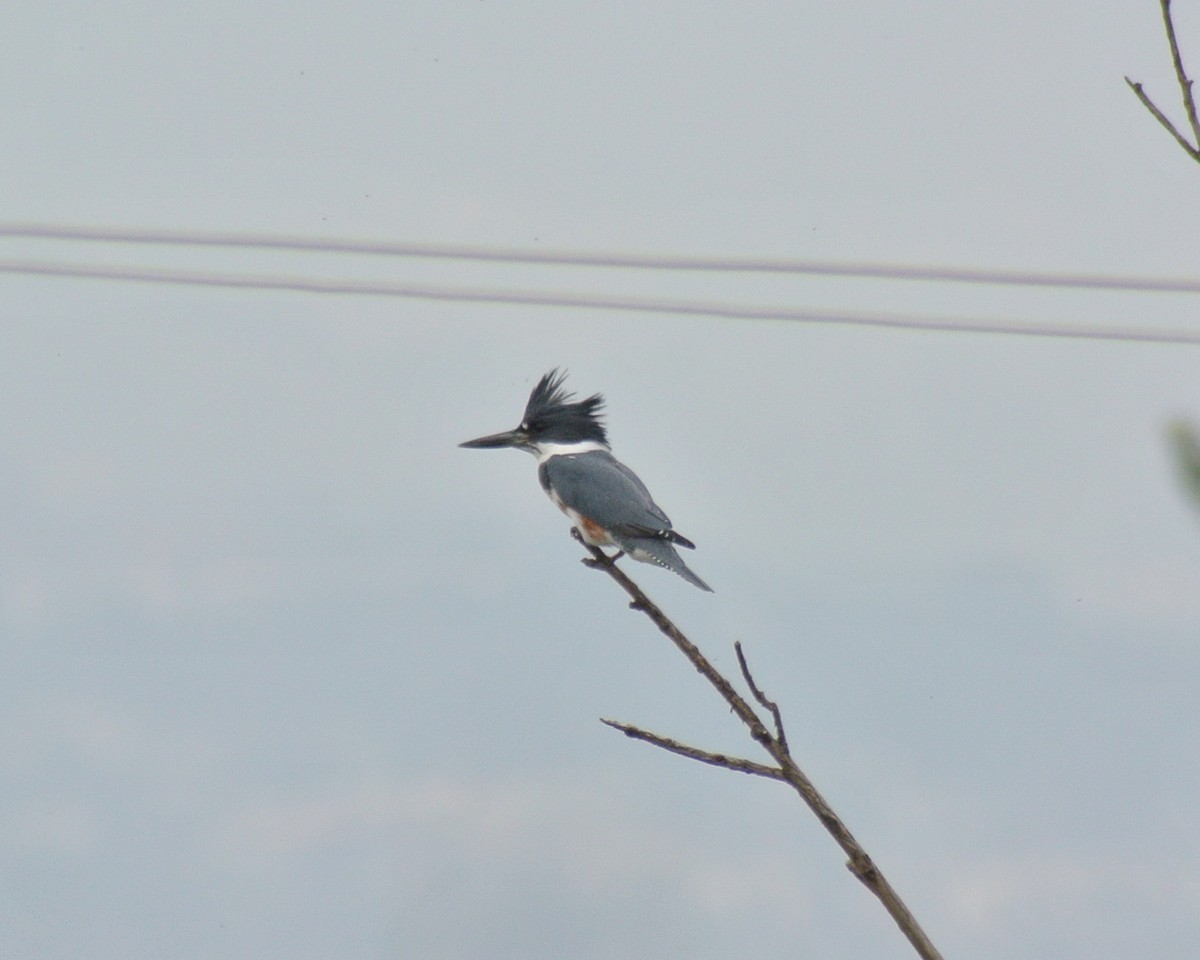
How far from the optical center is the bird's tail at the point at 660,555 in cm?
389

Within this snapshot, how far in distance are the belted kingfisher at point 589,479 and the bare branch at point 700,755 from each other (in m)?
2.00

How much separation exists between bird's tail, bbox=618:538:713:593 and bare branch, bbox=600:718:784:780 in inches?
78.6

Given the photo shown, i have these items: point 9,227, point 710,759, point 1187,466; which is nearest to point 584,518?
point 9,227

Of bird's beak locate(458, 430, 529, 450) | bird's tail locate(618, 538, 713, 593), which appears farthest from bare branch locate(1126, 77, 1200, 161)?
bird's beak locate(458, 430, 529, 450)

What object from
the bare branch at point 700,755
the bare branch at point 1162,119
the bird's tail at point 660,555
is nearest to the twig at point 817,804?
the bare branch at point 700,755

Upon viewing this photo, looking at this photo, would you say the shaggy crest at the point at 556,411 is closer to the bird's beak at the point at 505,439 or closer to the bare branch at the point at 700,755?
the bird's beak at the point at 505,439

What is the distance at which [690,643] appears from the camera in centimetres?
202

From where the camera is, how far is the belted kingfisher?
13.2 ft

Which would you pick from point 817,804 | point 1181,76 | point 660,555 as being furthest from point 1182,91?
point 660,555

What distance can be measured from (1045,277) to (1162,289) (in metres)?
0.37

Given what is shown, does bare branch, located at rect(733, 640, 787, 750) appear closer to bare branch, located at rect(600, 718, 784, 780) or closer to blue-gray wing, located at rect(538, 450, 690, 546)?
bare branch, located at rect(600, 718, 784, 780)

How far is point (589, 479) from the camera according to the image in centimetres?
433

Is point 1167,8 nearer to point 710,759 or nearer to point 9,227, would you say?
point 710,759

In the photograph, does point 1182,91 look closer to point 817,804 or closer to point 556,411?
point 817,804
